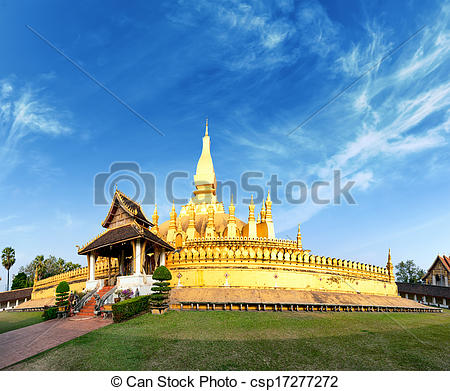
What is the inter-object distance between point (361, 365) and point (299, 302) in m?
10.7

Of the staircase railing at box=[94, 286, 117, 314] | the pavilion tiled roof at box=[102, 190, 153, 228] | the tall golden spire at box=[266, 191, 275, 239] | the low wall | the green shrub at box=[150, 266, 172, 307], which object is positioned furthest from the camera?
the tall golden spire at box=[266, 191, 275, 239]

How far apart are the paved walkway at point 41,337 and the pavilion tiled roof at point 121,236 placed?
5163mm

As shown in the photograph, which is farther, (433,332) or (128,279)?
(128,279)

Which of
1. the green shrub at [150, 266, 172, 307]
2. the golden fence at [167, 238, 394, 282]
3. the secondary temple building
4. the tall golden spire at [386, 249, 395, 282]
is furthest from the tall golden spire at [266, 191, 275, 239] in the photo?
the green shrub at [150, 266, 172, 307]

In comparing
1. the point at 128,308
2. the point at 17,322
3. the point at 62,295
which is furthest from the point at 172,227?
the point at 128,308

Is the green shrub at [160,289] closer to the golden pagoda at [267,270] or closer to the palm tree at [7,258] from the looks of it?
the golden pagoda at [267,270]

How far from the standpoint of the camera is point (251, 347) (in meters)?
8.75

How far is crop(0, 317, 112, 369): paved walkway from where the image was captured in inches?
353

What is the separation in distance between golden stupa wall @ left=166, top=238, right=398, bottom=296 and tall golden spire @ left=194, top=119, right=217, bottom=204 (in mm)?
23960

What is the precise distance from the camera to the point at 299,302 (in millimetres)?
17594

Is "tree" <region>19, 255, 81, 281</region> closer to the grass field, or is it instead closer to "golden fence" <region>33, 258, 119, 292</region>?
"golden fence" <region>33, 258, 119, 292</region>

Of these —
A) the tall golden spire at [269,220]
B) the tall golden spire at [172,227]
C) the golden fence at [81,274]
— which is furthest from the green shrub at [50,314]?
the tall golden spire at [269,220]
